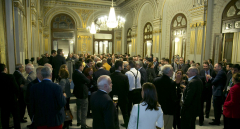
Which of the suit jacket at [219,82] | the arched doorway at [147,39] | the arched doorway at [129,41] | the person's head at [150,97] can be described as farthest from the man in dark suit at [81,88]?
the arched doorway at [129,41]

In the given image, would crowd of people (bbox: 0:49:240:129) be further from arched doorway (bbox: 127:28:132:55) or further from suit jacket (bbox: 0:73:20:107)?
arched doorway (bbox: 127:28:132:55)

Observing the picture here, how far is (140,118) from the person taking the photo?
194 centimetres

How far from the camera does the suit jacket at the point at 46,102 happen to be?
2.35 m

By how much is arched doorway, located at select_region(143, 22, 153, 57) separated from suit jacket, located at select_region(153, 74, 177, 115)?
9.75 m

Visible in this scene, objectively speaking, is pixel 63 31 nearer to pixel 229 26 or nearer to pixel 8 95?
pixel 8 95

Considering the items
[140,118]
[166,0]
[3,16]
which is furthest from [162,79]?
[166,0]

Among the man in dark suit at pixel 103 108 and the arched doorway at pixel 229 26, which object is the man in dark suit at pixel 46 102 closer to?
the man in dark suit at pixel 103 108

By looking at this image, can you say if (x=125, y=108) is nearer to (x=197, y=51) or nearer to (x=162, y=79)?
(x=162, y=79)

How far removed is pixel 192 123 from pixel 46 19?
1574cm

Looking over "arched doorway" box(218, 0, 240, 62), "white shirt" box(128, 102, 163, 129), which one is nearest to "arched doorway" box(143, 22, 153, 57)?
"arched doorway" box(218, 0, 240, 62)

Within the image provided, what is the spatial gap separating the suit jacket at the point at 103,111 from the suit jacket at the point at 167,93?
1334 millimetres

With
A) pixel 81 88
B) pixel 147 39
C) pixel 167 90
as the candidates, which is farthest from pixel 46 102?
pixel 147 39

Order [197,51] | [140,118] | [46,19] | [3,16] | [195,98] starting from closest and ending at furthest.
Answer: [140,118], [195,98], [3,16], [197,51], [46,19]

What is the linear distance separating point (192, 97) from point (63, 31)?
1568 centimetres
